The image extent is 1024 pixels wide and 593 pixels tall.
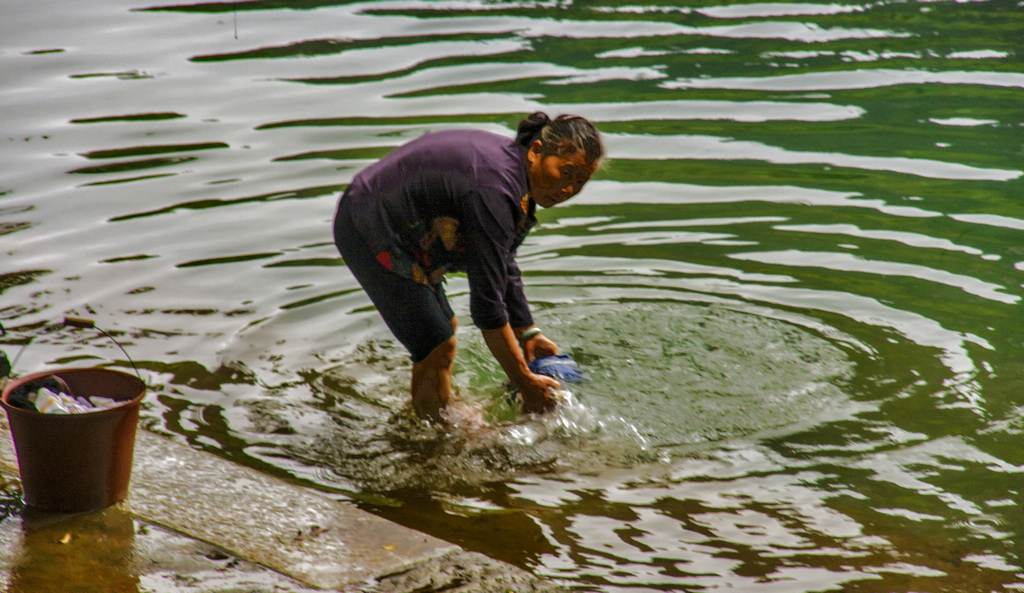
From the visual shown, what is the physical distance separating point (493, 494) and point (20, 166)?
20.8 ft

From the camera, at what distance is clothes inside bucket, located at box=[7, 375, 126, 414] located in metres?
3.67

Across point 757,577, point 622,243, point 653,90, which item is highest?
point 653,90

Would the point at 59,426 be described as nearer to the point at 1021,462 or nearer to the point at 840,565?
the point at 840,565

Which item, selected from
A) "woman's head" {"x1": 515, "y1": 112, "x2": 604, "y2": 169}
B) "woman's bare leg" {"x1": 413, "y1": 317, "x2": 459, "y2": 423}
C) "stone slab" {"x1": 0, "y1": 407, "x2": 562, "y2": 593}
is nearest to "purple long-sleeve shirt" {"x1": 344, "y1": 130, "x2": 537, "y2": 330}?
"woman's head" {"x1": 515, "y1": 112, "x2": 604, "y2": 169}

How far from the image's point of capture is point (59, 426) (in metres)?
3.61

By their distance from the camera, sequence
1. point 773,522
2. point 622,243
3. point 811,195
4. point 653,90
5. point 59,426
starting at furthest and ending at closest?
point 653,90 → point 811,195 → point 622,243 → point 773,522 → point 59,426

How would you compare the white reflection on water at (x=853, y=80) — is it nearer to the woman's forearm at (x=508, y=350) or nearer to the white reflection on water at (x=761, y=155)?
the white reflection on water at (x=761, y=155)

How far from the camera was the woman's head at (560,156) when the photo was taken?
4191mm

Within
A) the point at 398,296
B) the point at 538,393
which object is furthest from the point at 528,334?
the point at 398,296

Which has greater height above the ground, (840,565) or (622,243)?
(622,243)

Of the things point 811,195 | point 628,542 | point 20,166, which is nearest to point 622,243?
point 811,195

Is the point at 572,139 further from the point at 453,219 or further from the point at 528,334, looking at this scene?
the point at 528,334

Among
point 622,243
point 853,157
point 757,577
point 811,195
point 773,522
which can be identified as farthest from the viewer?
point 853,157

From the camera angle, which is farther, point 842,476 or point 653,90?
point 653,90
